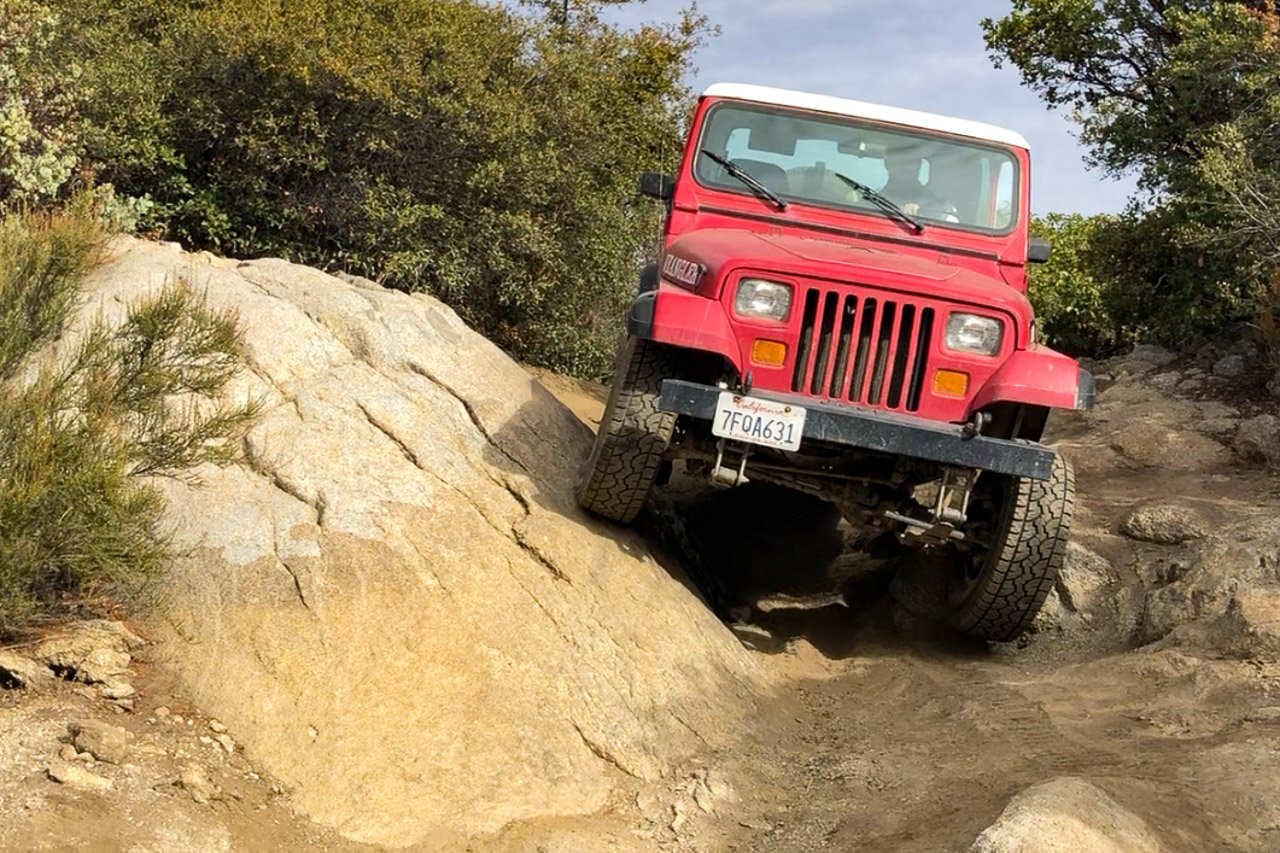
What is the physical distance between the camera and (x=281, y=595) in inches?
177

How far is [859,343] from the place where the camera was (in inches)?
196

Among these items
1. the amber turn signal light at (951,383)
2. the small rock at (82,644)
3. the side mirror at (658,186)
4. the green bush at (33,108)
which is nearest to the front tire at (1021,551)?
the amber turn signal light at (951,383)

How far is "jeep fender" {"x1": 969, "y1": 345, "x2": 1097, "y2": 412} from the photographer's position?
482 centimetres

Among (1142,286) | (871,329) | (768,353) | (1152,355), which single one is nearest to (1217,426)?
(1152,355)

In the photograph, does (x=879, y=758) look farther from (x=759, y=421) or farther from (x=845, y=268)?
(x=845, y=268)

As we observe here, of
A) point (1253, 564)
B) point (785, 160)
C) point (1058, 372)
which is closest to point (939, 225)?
point (785, 160)

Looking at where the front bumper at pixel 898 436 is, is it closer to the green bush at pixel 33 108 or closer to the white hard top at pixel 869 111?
the white hard top at pixel 869 111

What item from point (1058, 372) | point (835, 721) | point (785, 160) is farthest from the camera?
point (785, 160)

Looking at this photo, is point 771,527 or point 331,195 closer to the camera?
point 771,527

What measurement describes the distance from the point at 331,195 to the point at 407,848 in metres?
6.22

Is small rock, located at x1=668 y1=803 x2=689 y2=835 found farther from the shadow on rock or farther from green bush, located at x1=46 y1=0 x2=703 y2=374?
green bush, located at x1=46 y1=0 x2=703 y2=374

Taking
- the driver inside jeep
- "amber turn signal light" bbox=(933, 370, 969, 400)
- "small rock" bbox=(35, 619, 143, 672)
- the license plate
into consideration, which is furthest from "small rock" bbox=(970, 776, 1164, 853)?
the driver inside jeep

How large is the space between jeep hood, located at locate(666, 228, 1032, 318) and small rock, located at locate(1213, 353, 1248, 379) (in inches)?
229

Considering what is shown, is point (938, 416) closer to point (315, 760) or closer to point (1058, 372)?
point (1058, 372)
